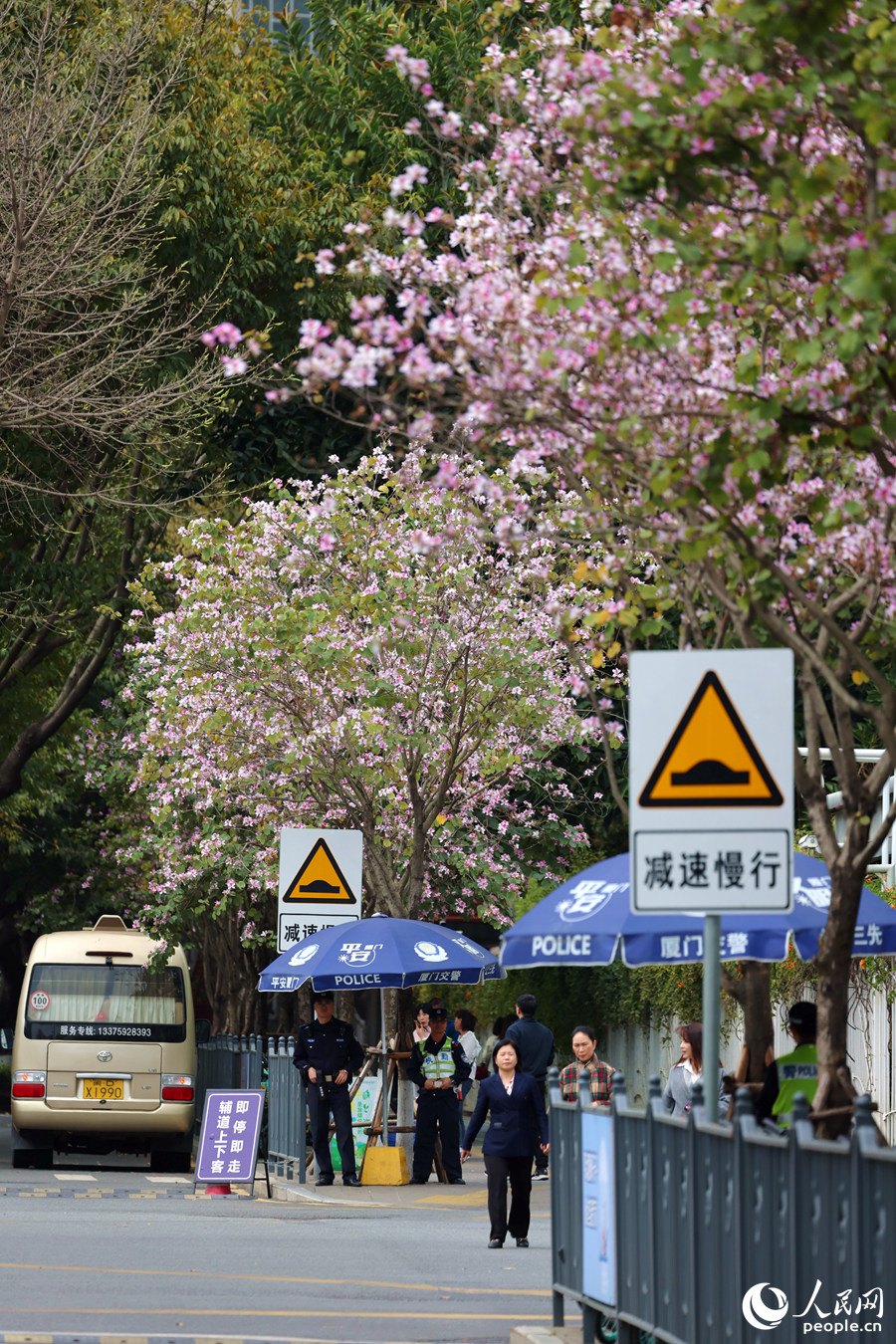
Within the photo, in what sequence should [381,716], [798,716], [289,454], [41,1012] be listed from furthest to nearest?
1. [289,454]
2. [798,716]
3. [41,1012]
4. [381,716]

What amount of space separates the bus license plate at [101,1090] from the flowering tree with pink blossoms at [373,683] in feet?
11.6

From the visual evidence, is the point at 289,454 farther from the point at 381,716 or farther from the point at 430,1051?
the point at 430,1051

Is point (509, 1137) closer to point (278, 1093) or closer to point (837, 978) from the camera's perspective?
point (837, 978)

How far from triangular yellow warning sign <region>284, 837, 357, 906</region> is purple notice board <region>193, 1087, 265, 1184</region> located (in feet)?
8.66

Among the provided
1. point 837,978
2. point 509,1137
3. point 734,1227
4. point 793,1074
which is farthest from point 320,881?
point 734,1227

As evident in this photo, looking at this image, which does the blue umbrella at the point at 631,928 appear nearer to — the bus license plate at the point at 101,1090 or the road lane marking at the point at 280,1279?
the road lane marking at the point at 280,1279

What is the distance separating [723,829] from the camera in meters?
7.84

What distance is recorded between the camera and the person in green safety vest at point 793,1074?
10.1 m

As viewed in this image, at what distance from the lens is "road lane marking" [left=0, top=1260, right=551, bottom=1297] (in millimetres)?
12977

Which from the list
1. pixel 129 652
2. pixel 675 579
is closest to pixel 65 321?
pixel 129 652

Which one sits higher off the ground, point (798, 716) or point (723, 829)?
point (798, 716)

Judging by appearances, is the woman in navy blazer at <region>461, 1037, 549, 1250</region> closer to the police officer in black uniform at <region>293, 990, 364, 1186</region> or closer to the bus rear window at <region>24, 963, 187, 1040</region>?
the police officer in black uniform at <region>293, 990, 364, 1186</region>

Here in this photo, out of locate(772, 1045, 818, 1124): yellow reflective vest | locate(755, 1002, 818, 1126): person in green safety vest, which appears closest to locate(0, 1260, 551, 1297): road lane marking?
locate(755, 1002, 818, 1126): person in green safety vest

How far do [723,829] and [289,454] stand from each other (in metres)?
22.3
